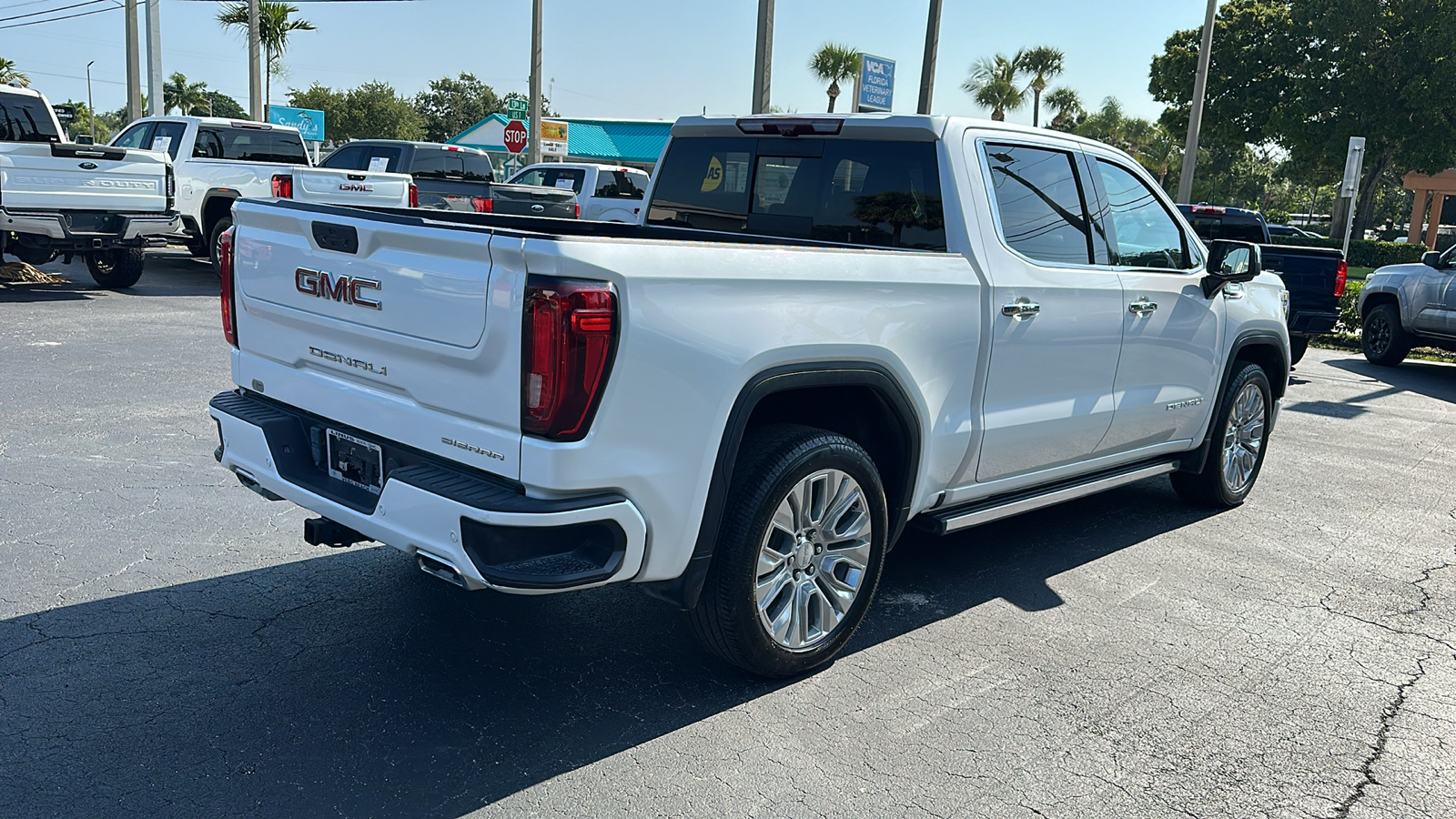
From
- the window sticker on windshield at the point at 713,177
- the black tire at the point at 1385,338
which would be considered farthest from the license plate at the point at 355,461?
the black tire at the point at 1385,338

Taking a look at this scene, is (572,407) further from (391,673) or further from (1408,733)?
(1408,733)

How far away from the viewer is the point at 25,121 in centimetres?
1340

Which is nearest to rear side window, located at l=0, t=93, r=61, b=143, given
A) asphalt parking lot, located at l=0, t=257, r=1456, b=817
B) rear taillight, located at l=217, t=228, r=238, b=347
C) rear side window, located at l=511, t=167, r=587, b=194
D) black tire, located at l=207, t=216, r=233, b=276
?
black tire, located at l=207, t=216, r=233, b=276

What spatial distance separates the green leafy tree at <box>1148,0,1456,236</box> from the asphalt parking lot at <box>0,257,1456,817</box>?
37976 mm

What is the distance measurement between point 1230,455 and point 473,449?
4.86 m

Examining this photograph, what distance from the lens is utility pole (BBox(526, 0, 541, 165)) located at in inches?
981

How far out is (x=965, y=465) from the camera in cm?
450

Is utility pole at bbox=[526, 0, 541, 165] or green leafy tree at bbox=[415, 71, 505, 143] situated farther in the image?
green leafy tree at bbox=[415, 71, 505, 143]

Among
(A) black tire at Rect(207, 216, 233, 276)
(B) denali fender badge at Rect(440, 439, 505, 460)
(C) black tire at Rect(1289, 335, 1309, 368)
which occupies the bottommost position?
(C) black tire at Rect(1289, 335, 1309, 368)

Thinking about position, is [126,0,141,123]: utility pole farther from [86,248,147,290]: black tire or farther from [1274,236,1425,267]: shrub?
[1274,236,1425,267]: shrub

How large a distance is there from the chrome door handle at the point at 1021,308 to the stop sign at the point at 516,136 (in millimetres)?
21779

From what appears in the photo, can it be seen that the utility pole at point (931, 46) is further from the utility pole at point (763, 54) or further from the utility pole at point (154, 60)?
the utility pole at point (154, 60)

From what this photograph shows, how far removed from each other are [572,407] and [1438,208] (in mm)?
55199

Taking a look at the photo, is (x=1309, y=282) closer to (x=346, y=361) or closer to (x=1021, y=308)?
(x=1021, y=308)
